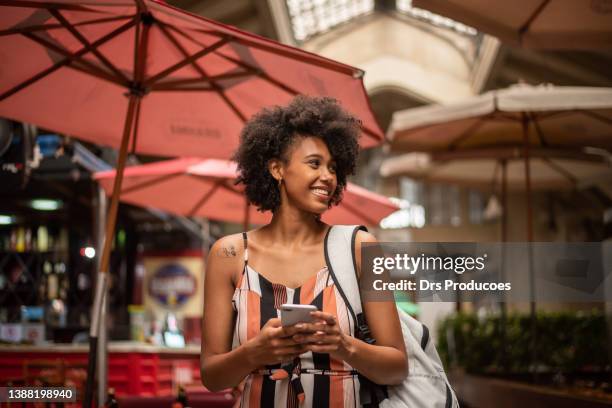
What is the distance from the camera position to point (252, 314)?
6.61 feet

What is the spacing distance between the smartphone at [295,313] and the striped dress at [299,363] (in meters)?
0.24

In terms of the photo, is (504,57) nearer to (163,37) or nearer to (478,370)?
(478,370)

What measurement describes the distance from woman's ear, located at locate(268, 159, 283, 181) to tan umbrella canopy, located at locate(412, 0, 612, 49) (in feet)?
7.53

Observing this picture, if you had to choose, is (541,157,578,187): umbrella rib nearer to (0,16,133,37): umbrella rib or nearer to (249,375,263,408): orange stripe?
(0,16,133,37): umbrella rib

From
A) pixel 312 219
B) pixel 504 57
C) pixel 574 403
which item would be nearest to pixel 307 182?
pixel 312 219

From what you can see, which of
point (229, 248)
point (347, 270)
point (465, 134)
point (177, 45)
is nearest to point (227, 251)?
point (229, 248)

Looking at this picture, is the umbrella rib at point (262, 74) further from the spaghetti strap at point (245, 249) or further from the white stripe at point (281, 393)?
the white stripe at point (281, 393)

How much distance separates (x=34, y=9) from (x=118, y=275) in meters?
11.7

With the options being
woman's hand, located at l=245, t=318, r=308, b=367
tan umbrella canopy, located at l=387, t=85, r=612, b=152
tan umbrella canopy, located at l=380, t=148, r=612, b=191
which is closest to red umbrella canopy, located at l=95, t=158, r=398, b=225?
tan umbrella canopy, located at l=387, t=85, r=612, b=152

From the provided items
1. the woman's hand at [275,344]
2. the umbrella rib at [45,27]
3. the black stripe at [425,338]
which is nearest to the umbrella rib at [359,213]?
the umbrella rib at [45,27]

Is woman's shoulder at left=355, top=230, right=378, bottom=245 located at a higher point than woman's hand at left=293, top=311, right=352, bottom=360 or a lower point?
higher

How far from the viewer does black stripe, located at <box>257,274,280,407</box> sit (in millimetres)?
1975

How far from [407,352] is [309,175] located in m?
0.57

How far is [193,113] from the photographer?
4.72 meters
